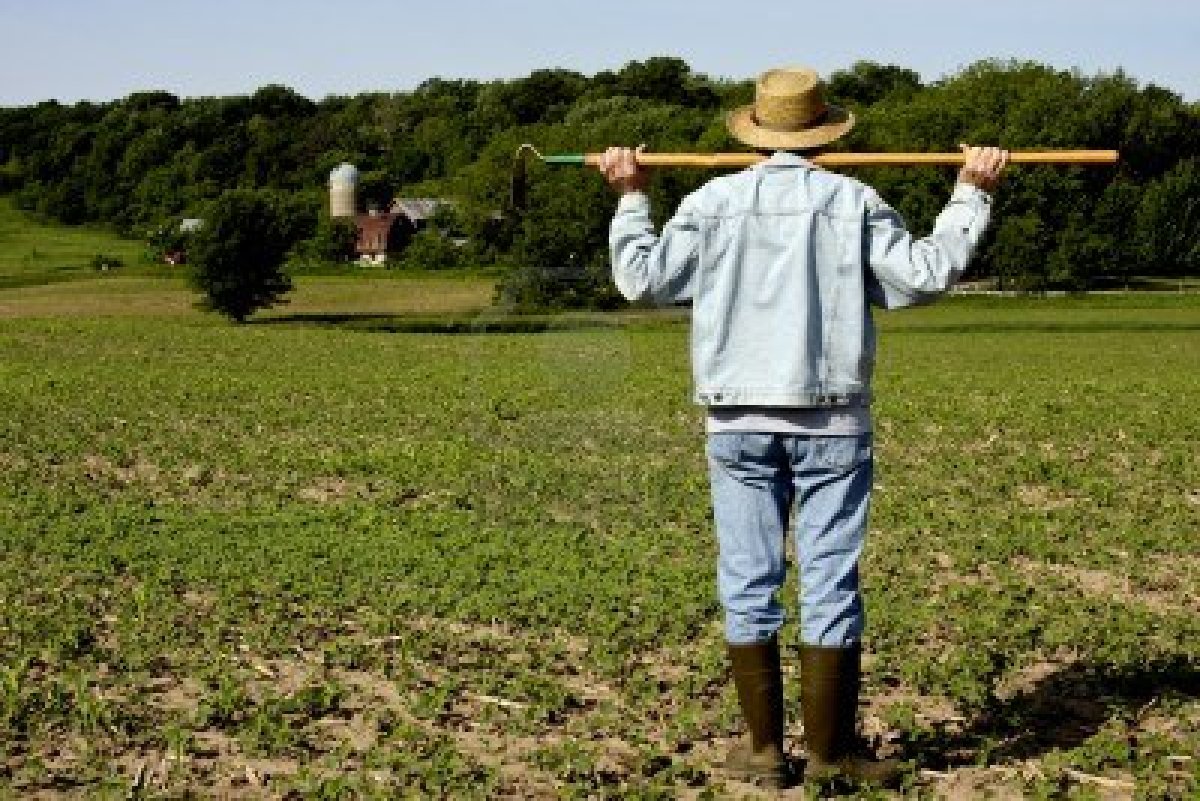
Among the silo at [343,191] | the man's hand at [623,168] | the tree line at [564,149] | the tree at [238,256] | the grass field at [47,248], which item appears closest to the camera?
the man's hand at [623,168]

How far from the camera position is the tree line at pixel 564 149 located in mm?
70188

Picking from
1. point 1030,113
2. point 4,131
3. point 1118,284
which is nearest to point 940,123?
point 1030,113

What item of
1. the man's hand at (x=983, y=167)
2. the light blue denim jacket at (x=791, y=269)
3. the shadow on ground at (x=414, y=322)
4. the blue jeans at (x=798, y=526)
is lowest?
the shadow on ground at (x=414, y=322)

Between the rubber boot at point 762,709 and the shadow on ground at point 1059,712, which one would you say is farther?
the shadow on ground at point 1059,712

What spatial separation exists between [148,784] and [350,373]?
20105mm

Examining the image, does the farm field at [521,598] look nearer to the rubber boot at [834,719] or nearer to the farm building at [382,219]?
the rubber boot at [834,719]

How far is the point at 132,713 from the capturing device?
23.3 ft

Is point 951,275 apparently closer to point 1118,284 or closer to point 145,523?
point 145,523

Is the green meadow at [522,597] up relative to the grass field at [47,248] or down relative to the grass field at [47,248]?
up

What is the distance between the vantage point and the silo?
12244cm

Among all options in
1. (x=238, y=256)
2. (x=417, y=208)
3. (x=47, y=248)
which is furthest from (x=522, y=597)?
(x=417, y=208)

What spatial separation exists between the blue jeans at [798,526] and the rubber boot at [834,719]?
7 cm

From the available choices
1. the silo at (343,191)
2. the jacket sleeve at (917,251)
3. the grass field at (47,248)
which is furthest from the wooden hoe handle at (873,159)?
the silo at (343,191)

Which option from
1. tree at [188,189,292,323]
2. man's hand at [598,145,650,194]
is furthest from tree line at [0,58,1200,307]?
man's hand at [598,145,650,194]
